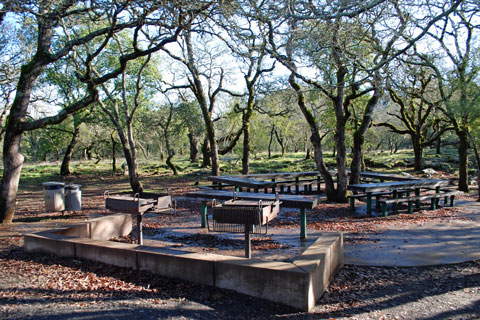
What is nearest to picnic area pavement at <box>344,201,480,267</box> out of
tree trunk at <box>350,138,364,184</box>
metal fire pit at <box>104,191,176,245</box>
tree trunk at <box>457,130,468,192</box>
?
metal fire pit at <box>104,191,176,245</box>

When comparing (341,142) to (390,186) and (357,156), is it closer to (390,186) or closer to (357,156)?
(357,156)

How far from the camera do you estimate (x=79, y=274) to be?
4598 millimetres

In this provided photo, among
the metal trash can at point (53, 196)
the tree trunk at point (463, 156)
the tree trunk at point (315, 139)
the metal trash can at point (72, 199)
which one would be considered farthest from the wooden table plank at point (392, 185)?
the metal trash can at point (53, 196)

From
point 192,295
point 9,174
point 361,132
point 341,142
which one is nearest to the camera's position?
point 192,295

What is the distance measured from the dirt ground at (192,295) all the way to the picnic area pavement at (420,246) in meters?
→ 0.31

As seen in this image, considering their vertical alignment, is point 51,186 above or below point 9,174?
below

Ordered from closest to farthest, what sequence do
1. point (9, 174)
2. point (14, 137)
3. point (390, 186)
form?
point (9, 174) < point (14, 137) < point (390, 186)

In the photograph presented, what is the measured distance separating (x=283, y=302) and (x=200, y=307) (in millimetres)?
885

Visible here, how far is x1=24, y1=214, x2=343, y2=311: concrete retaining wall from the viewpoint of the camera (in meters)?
3.71

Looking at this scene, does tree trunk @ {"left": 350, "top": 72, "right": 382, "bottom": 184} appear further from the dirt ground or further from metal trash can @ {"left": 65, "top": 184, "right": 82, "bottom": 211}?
metal trash can @ {"left": 65, "top": 184, "right": 82, "bottom": 211}

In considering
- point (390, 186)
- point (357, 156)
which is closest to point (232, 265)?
point (390, 186)

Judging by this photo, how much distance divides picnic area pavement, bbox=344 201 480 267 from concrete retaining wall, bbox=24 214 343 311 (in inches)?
38.4

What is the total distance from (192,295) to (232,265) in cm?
56

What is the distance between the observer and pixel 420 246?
6430 mm
